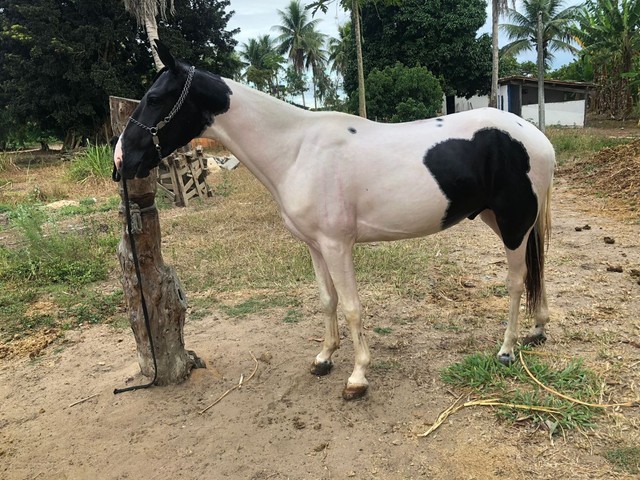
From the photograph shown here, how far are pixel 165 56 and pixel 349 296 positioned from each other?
1750mm

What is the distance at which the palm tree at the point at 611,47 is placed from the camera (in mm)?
24766

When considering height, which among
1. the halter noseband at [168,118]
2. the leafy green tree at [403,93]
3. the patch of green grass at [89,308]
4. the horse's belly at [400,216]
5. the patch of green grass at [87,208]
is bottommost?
the patch of green grass at [89,308]

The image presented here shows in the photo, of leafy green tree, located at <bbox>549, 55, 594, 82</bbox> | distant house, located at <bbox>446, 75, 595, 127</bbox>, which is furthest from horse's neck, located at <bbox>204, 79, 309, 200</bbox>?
leafy green tree, located at <bbox>549, 55, 594, 82</bbox>

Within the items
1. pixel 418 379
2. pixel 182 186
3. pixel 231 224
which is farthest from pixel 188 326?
pixel 182 186

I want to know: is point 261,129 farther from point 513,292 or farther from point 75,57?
point 75,57

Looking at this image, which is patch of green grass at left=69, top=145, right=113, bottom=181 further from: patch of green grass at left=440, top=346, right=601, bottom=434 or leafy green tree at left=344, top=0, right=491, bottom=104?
leafy green tree at left=344, top=0, right=491, bottom=104

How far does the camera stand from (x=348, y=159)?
274 centimetres

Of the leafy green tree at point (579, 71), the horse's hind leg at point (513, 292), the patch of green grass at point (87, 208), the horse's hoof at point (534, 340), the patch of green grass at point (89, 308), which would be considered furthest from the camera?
the leafy green tree at point (579, 71)

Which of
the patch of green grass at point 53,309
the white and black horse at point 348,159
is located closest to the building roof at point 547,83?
the white and black horse at point 348,159

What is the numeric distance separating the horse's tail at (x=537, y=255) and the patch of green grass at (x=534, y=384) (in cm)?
46

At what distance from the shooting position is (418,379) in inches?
126

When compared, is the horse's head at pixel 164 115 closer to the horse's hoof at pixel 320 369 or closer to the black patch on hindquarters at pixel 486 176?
the black patch on hindquarters at pixel 486 176

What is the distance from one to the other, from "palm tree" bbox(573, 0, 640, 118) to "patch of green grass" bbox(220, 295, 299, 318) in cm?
2667

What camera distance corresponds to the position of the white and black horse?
2.63 metres
